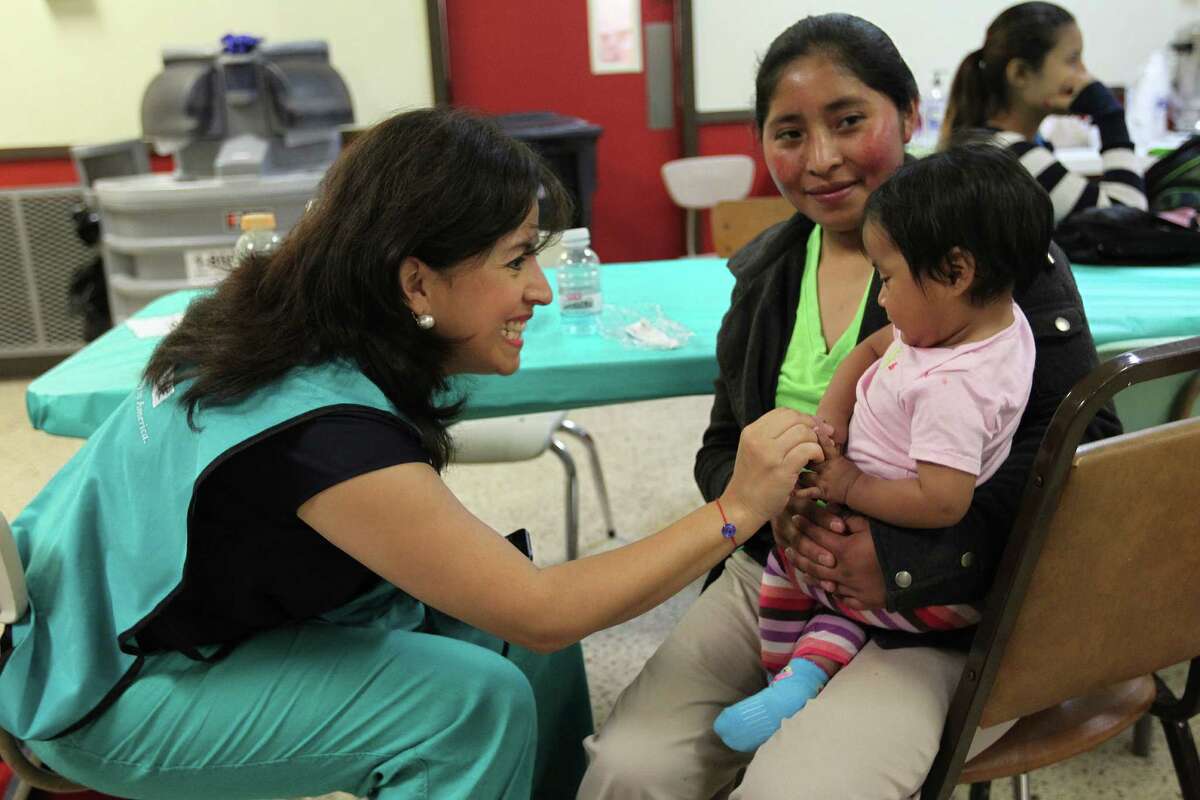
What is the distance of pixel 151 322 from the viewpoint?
6.85ft

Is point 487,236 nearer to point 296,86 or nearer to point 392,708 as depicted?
point 392,708

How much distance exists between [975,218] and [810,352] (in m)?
0.39

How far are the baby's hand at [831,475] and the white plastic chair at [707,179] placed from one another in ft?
10.9

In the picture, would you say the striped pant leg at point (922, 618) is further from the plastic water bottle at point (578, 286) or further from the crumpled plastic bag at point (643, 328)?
the plastic water bottle at point (578, 286)

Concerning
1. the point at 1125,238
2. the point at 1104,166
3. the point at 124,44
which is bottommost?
the point at 1125,238

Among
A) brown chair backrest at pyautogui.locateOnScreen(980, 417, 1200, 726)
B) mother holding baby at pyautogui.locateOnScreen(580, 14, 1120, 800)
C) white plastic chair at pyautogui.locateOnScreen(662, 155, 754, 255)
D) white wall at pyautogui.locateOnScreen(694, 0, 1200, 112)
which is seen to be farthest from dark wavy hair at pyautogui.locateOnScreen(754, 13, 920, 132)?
white wall at pyautogui.locateOnScreen(694, 0, 1200, 112)

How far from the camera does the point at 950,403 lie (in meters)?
1.09

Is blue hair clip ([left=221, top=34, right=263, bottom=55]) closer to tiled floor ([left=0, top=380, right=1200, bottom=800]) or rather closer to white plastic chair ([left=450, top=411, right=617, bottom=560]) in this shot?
tiled floor ([left=0, top=380, right=1200, bottom=800])

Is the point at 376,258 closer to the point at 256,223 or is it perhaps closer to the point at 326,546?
the point at 326,546

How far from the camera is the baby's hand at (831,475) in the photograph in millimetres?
1199

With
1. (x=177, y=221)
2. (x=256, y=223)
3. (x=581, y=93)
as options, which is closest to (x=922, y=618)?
(x=256, y=223)

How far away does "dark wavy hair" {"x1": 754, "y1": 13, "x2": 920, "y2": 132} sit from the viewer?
1352mm

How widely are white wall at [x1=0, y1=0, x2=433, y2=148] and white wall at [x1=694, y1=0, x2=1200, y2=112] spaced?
1.26m

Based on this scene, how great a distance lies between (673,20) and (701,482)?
3578 mm
